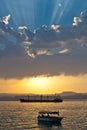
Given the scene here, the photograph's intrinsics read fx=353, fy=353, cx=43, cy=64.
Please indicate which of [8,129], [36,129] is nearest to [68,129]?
[36,129]

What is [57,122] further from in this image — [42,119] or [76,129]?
[76,129]

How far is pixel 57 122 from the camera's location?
462ft

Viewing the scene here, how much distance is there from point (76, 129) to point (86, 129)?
3541mm

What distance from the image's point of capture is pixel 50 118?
141375 mm

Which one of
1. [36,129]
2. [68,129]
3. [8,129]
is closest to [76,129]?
[68,129]

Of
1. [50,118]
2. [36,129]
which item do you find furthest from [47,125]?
[36,129]

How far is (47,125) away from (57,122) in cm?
422

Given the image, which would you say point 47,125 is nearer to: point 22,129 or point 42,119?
point 42,119

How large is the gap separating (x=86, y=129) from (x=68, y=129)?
252 inches

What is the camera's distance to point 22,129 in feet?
411

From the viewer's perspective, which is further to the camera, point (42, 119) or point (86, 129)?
point (42, 119)

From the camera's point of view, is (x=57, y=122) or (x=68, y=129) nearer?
(x=68, y=129)

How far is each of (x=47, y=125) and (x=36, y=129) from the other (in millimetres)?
12229

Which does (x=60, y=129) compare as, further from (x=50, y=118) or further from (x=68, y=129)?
(x=50, y=118)
